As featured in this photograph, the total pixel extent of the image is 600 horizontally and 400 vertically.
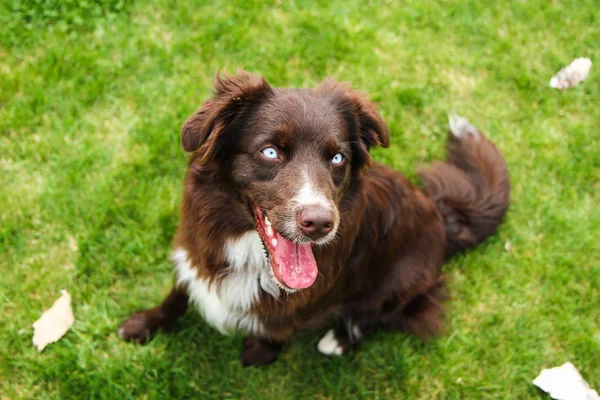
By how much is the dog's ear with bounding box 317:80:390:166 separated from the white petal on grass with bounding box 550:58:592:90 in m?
2.89

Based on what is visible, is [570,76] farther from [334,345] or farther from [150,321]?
[150,321]

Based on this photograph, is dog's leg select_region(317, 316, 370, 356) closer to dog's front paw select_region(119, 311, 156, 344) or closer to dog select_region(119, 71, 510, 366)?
dog select_region(119, 71, 510, 366)

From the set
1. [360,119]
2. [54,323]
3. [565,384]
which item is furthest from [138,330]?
[565,384]

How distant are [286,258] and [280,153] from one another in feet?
1.70

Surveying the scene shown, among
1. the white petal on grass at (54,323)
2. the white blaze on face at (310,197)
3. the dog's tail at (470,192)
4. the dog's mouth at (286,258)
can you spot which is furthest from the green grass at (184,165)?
the white blaze on face at (310,197)

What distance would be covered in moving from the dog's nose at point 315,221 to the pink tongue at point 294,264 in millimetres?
263

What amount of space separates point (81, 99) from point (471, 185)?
3079 millimetres

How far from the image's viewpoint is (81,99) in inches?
170

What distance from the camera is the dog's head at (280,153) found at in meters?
2.49

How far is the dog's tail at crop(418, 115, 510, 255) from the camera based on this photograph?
373cm

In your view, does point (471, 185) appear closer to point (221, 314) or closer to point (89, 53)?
point (221, 314)

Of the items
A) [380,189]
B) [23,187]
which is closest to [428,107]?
[380,189]

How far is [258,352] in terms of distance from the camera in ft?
11.7

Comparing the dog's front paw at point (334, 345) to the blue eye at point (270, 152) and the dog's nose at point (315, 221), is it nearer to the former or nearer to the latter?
the dog's nose at point (315, 221)
